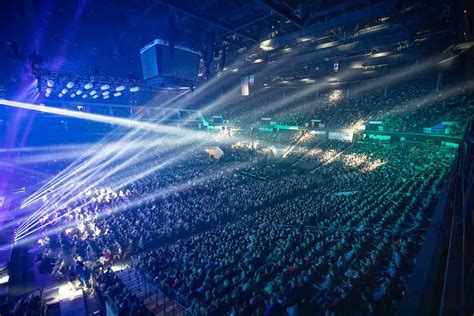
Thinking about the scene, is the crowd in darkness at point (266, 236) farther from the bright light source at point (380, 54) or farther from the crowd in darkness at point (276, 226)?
the bright light source at point (380, 54)

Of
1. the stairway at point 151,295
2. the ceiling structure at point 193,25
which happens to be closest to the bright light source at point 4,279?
the stairway at point 151,295

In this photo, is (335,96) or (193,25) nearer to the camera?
(193,25)

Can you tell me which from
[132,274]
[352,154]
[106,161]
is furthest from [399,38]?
[106,161]

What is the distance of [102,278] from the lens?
281 inches

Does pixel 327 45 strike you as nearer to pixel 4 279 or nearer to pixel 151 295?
pixel 151 295

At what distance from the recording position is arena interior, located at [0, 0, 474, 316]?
5477mm

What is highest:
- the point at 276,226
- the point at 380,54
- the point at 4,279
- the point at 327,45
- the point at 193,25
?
the point at 380,54

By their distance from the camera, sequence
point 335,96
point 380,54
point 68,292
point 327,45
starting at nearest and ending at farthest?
Answer: 1. point 68,292
2. point 327,45
3. point 380,54
4. point 335,96

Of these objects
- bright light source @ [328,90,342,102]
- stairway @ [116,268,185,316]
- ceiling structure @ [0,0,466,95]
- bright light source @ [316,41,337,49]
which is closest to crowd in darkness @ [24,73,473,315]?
stairway @ [116,268,185,316]

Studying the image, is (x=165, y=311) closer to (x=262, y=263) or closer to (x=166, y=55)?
(x=262, y=263)

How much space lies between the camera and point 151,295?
6926 millimetres

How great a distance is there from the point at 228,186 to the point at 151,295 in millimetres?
9644

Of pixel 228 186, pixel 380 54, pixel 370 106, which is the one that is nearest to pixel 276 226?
pixel 228 186

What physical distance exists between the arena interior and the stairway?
0.07 m
